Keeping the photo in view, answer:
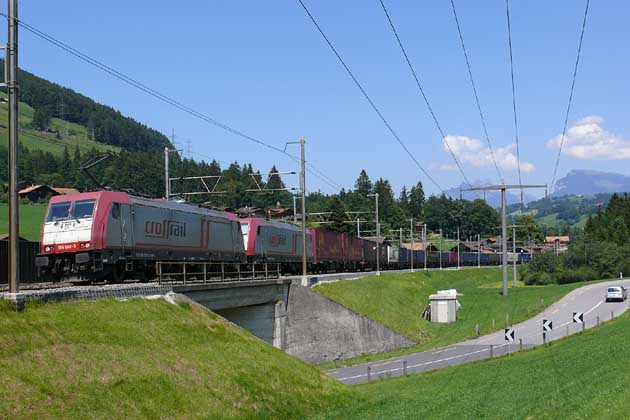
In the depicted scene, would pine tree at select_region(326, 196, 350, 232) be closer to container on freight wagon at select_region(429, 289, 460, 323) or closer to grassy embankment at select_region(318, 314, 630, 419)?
container on freight wagon at select_region(429, 289, 460, 323)

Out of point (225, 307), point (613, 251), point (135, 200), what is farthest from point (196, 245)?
point (613, 251)

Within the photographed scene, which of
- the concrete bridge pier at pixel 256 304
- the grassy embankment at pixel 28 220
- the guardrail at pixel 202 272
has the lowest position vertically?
the concrete bridge pier at pixel 256 304

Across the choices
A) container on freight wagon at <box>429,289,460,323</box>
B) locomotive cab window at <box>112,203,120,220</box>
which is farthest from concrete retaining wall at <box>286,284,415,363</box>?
locomotive cab window at <box>112,203,120,220</box>

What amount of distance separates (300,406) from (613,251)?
303ft

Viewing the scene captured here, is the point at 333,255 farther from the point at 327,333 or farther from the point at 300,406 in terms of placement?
the point at 300,406

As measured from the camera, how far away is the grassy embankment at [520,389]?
790 inches

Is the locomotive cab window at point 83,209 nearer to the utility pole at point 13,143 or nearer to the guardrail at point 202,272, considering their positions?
the guardrail at point 202,272

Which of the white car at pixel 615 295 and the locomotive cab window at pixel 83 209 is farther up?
the locomotive cab window at pixel 83 209

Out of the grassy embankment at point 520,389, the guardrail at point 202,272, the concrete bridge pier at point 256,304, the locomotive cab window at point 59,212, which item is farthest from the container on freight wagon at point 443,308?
the locomotive cab window at point 59,212

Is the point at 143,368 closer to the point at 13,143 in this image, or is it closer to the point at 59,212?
the point at 13,143

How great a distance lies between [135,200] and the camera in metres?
30.5

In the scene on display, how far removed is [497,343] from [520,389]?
23.3 meters

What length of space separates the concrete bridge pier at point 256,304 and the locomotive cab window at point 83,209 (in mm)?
6018

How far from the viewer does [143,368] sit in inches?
731
